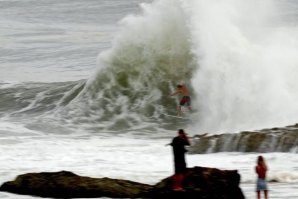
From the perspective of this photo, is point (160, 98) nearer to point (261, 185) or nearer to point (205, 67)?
point (205, 67)

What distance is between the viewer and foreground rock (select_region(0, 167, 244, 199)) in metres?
13.6

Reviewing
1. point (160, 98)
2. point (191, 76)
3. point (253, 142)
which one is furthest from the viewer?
point (191, 76)

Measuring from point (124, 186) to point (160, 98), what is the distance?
11.1 metres

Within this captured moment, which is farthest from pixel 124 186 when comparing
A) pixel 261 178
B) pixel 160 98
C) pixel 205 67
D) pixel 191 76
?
pixel 191 76

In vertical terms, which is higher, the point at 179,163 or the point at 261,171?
the point at 179,163

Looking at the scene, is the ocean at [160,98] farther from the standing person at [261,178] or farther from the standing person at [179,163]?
the standing person at [179,163]

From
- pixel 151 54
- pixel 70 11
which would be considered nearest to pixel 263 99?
pixel 151 54

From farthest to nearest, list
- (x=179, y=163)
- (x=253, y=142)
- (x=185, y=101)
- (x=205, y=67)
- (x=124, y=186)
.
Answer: (x=205, y=67) → (x=185, y=101) → (x=253, y=142) → (x=124, y=186) → (x=179, y=163)

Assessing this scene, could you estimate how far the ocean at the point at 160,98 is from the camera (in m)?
17.5

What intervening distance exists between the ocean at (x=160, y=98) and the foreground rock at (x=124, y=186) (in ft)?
4.72

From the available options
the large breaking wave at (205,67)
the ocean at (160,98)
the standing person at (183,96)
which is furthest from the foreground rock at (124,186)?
the standing person at (183,96)

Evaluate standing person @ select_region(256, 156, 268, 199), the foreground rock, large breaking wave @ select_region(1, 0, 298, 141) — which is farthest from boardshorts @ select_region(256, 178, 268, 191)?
large breaking wave @ select_region(1, 0, 298, 141)

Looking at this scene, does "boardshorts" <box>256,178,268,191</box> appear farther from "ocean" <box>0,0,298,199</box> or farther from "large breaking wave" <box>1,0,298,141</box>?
"large breaking wave" <box>1,0,298,141</box>

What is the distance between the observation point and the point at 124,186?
14391 mm
